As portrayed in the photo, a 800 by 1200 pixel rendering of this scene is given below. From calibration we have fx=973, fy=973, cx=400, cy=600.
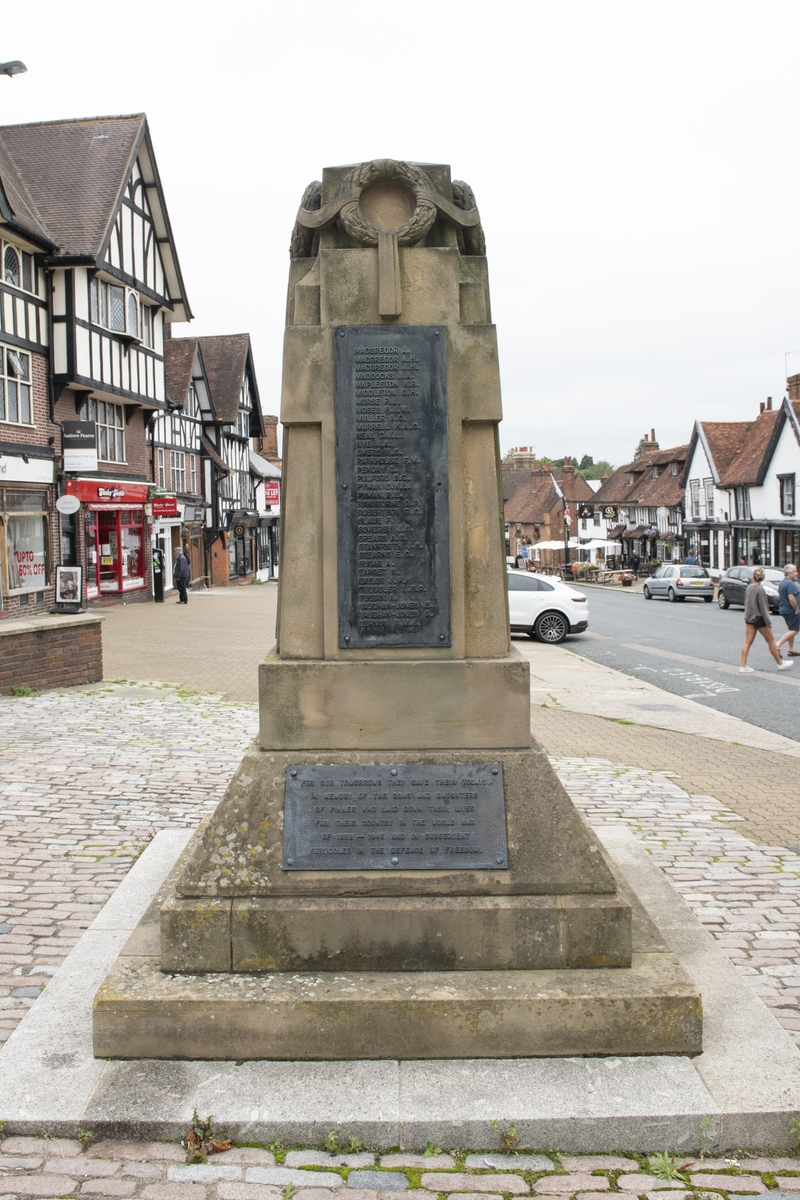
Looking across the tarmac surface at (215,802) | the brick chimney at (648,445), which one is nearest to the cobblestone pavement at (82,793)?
the tarmac surface at (215,802)

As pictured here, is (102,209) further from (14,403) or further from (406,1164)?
(406,1164)

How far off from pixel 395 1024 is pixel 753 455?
52.6m

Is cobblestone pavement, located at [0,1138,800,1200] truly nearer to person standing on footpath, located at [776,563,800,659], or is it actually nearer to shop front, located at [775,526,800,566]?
person standing on footpath, located at [776,563,800,659]

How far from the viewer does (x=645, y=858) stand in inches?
231

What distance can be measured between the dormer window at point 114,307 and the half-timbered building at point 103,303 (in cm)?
3

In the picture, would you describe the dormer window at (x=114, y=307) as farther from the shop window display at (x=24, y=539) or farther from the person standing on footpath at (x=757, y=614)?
the person standing on footpath at (x=757, y=614)

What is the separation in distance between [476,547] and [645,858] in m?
2.50

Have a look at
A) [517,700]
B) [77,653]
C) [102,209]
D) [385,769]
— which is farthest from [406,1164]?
[102,209]

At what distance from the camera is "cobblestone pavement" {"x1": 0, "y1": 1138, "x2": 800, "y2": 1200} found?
125 inches

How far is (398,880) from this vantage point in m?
4.14

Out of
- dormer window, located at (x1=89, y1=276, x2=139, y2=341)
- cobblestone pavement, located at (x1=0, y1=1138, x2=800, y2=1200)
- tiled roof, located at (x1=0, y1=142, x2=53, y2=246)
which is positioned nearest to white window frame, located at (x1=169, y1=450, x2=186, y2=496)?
dormer window, located at (x1=89, y1=276, x2=139, y2=341)

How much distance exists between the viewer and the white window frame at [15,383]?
23125 mm

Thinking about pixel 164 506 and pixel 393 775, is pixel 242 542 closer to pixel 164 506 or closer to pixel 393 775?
pixel 164 506

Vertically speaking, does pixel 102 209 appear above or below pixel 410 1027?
above
